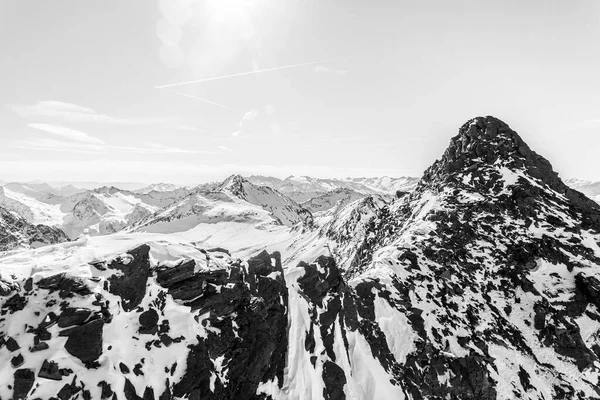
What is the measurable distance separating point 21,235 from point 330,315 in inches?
7928

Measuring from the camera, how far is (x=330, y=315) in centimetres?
5134

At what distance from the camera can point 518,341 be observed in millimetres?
51438

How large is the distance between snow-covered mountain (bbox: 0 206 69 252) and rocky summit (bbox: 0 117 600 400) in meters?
161

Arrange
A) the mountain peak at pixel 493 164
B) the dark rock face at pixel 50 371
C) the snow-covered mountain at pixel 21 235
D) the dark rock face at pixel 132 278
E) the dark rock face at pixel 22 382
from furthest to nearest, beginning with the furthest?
the snow-covered mountain at pixel 21 235 < the mountain peak at pixel 493 164 < the dark rock face at pixel 132 278 < the dark rock face at pixel 50 371 < the dark rock face at pixel 22 382

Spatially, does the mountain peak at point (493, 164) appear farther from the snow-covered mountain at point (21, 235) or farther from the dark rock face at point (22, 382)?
the snow-covered mountain at point (21, 235)

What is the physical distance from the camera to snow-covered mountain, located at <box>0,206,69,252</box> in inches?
6345

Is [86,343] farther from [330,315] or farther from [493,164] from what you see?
[493,164]

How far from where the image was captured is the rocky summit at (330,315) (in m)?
34.1

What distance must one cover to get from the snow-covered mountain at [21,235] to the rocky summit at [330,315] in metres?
161

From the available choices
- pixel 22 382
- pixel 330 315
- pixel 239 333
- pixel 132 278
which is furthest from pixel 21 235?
pixel 330 315

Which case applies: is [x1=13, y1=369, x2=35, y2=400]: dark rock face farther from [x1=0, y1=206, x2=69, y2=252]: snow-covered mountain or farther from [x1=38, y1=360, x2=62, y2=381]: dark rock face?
[x1=0, y1=206, x2=69, y2=252]: snow-covered mountain

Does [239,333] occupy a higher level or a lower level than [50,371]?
lower

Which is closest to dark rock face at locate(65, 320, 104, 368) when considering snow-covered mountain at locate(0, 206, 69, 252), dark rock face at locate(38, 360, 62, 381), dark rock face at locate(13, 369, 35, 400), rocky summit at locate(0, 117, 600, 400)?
rocky summit at locate(0, 117, 600, 400)

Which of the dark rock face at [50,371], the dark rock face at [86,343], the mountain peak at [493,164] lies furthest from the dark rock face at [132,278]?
the mountain peak at [493,164]
